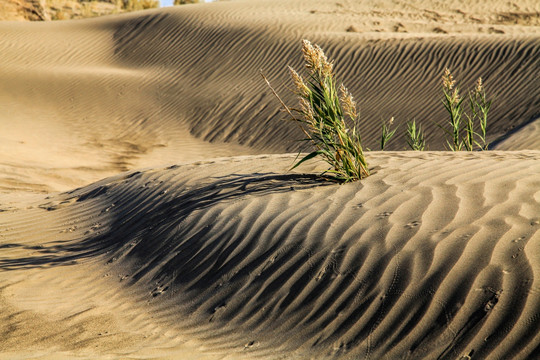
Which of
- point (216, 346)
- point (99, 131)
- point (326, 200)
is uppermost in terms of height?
point (326, 200)

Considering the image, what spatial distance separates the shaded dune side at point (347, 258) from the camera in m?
2.58

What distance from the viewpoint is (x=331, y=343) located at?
2.76 metres

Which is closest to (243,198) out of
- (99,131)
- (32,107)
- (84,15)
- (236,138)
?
(236,138)

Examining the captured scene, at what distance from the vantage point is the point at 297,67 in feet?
45.9

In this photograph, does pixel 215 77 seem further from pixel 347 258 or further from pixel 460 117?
pixel 347 258

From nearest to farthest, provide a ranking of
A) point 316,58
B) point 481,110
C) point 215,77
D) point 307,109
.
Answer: point 316,58, point 307,109, point 481,110, point 215,77

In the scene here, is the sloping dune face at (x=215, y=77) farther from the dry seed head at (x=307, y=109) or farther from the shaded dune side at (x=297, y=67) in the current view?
the dry seed head at (x=307, y=109)

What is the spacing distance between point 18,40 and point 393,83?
1314 centimetres

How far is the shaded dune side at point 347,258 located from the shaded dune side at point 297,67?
6194 mm

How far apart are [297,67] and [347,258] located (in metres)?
11.3

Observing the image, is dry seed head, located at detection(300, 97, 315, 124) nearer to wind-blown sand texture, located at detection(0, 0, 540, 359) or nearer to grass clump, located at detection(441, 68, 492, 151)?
wind-blown sand texture, located at detection(0, 0, 540, 359)

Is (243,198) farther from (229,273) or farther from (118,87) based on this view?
(118,87)

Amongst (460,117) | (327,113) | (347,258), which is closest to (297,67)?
(460,117)

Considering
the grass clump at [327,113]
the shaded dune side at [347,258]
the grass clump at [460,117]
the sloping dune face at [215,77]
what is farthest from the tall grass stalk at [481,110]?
the grass clump at [327,113]
